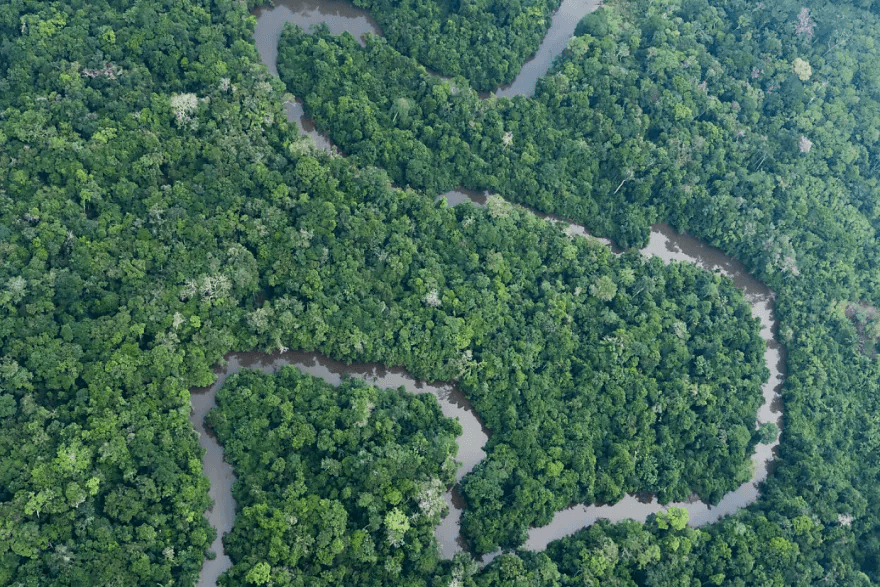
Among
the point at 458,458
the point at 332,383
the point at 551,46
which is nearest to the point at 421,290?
the point at 332,383

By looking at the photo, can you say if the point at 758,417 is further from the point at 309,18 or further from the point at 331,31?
the point at 309,18

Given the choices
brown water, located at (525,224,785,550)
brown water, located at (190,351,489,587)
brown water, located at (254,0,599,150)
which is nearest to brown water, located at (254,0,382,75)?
brown water, located at (254,0,599,150)

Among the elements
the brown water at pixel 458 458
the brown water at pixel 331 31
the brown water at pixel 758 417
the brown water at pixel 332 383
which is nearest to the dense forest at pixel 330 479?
the brown water at pixel 332 383

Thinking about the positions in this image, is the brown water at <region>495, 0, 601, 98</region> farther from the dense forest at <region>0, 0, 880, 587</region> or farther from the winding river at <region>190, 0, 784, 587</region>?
the dense forest at <region>0, 0, 880, 587</region>

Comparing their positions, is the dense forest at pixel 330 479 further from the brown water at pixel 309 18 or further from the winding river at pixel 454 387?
the brown water at pixel 309 18

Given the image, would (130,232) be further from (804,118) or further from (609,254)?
(804,118)

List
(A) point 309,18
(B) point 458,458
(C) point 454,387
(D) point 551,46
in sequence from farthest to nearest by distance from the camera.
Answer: (D) point 551,46 → (A) point 309,18 → (C) point 454,387 → (B) point 458,458

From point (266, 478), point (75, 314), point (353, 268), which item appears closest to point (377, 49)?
point (353, 268)
